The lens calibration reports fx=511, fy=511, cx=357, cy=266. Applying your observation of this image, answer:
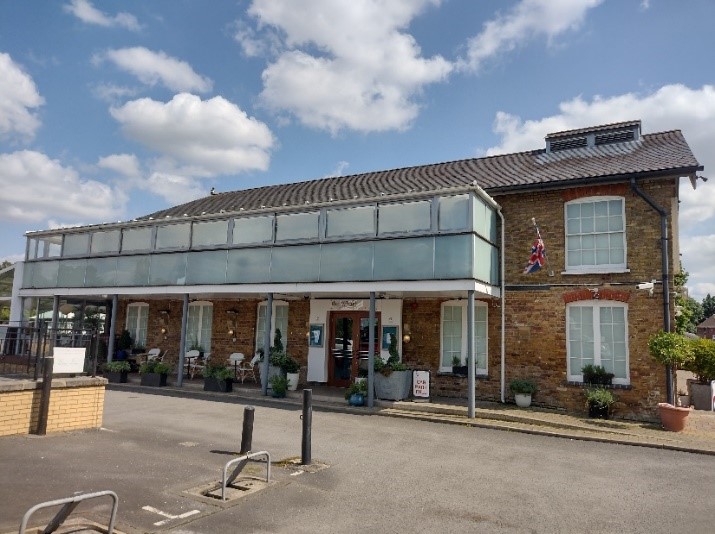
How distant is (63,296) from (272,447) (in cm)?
1462

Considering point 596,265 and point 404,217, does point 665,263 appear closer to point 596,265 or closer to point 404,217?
point 596,265

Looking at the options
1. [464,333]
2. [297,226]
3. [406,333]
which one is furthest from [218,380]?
[464,333]

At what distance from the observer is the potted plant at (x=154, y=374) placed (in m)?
16.3

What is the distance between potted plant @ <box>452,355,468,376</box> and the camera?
14320 millimetres

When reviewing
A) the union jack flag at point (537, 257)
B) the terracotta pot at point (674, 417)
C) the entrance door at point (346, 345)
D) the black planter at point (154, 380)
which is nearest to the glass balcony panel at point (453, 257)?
the union jack flag at point (537, 257)

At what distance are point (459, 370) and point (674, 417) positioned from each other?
205 inches

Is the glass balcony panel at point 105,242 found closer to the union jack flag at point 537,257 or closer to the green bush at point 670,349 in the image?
the union jack flag at point 537,257

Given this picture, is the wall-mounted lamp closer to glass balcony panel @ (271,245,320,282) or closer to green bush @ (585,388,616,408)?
glass balcony panel @ (271,245,320,282)

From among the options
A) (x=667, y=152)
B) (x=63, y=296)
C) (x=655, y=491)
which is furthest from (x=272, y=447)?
(x=63, y=296)

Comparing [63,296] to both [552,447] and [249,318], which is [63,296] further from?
[552,447]

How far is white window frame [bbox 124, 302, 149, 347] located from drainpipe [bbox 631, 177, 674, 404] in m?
17.9

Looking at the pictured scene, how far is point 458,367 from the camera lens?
568 inches

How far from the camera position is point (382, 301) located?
1582 cm

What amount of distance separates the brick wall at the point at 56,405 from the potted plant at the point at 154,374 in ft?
22.4
